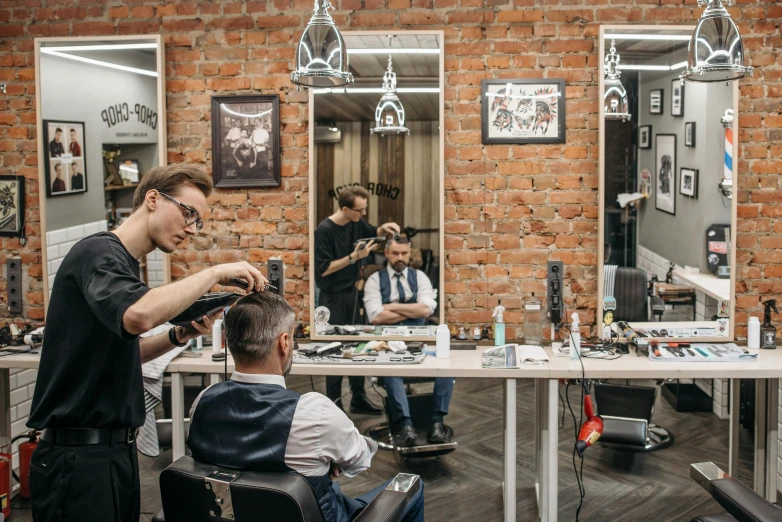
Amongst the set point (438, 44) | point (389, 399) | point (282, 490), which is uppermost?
point (438, 44)

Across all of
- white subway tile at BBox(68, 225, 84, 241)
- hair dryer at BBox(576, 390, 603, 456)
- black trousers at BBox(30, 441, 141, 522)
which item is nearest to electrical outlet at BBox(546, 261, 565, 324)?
hair dryer at BBox(576, 390, 603, 456)

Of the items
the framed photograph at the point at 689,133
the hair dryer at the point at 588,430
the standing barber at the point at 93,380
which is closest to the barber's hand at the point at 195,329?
the standing barber at the point at 93,380

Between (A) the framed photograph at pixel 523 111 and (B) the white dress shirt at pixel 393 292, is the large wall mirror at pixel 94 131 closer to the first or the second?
(B) the white dress shirt at pixel 393 292

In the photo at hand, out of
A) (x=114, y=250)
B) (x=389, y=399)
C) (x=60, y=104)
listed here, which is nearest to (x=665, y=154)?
(x=389, y=399)

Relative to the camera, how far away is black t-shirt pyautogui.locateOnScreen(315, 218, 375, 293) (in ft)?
12.7

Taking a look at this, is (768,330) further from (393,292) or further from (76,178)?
(76,178)

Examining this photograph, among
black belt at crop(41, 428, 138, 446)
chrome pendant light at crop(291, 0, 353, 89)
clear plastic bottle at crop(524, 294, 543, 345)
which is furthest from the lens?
clear plastic bottle at crop(524, 294, 543, 345)

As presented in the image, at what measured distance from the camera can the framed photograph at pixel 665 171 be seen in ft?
12.2

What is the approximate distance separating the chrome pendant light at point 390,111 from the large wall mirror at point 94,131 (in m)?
1.12

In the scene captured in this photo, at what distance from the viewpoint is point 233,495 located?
179cm

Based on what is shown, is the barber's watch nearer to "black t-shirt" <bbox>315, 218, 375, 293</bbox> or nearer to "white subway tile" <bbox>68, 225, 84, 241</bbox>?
"black t-shirt" <bbox>315, 218, 375, 293</bbox>

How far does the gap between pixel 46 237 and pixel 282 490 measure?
283 centimetres

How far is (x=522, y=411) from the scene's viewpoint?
4.99 metres

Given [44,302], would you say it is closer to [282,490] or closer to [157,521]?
[157,521]
